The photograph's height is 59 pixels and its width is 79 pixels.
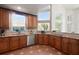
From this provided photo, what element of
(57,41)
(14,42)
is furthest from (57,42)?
(14,42)

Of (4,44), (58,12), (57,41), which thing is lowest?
(4,44)

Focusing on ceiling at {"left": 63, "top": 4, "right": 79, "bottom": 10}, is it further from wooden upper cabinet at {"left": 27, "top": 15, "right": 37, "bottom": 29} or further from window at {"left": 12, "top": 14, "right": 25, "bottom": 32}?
window at {"left": 12, "top": 14, "right": 25, "bottom": 32}

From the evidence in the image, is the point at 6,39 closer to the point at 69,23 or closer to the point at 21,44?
the point at 21,44

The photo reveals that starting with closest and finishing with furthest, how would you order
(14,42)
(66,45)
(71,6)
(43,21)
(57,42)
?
(71,6), (43,21), (66,45), (57,42), (14,42)

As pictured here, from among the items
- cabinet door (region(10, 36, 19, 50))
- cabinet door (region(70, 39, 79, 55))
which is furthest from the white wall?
cabinet door (region(10, 36, 19, 50))

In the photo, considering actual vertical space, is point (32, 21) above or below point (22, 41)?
above

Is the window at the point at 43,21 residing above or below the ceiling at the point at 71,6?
below

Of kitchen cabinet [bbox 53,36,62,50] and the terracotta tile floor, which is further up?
kitchen cabinet [bbox 53,36,62,50]

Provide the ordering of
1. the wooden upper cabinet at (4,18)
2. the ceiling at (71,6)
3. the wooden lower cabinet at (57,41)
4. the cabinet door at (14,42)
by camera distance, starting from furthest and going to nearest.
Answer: the cabinet door at (14,42) → the wooden lower cabinet at (57,41) → the wooden upper cabinet at (4,18) → the ceiling at (71,6)

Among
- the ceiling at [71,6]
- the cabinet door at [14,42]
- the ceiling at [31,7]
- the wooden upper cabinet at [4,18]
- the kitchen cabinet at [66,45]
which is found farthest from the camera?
the cabinet door at [14,42]

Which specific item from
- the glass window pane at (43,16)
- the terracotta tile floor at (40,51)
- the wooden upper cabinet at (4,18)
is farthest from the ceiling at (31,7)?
the terracotta tile floor at (40,51)

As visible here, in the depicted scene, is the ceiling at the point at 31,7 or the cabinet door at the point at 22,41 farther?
the cabinet door at the point at 22,41

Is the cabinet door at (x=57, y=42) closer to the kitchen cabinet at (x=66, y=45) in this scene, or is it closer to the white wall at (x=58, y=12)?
the kitchen cabinet at (x=66, y=45)

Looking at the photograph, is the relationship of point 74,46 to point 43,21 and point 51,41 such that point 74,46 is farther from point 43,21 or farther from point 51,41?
point 43,21
